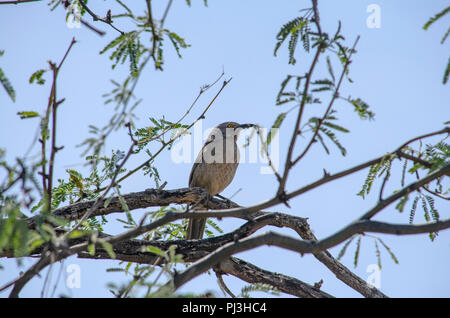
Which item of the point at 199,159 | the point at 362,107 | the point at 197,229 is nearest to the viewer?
the point at 362,107

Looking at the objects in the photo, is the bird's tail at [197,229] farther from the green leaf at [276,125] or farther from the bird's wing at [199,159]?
the green leaf at [276,125]

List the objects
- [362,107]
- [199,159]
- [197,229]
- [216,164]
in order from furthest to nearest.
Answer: [199,159] → [216,164] → [197,229] → [362,107]

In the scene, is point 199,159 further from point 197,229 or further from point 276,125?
point 276,125

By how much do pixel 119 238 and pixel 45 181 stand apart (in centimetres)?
73

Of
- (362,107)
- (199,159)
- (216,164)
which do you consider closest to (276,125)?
(362,107)

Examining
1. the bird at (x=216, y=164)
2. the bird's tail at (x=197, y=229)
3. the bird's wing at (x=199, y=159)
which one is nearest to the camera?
the bird's tail at (x=197, y=229)

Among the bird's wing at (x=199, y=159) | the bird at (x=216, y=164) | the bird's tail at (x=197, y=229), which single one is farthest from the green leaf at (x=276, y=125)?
the bird's wing at (x=199, y=159)

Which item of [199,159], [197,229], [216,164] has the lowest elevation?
[197,229]

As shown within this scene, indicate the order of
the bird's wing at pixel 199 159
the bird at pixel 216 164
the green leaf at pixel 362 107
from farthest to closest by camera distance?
1. the bird's wing at pixel 199 159
2. the bird at pixel 216 164
3. the green leaf at pixel 362 107

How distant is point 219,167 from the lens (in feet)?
26.2

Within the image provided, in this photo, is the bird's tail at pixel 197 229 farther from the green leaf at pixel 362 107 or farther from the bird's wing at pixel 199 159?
the green leaf at pixel 362 107

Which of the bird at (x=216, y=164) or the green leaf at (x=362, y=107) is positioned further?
the bird at (x=216, y=164)

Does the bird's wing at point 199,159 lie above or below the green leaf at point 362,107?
above

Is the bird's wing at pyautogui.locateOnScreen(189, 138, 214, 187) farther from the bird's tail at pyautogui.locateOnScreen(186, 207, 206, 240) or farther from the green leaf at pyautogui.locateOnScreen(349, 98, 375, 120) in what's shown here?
the green leaf at pyautogui.locateOnScreen(349, 98, 375, 120)
